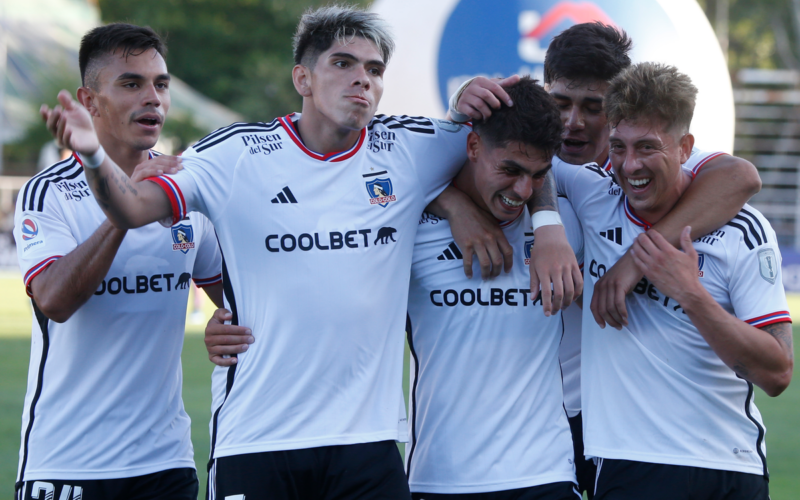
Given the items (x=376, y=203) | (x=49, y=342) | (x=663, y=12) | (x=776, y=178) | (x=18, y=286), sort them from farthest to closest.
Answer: (x=776, y=178), (x=18, y=286), (x=663, y=12), (x=49, y=342), (x=376, y=203)

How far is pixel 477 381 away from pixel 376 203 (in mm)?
805

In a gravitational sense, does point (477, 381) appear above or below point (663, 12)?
below

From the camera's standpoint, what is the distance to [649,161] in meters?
3.27

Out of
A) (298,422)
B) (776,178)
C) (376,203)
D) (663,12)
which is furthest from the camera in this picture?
(776,178)

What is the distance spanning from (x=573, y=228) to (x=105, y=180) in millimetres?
1895

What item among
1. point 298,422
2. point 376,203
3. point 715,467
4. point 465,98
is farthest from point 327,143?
point 715,467

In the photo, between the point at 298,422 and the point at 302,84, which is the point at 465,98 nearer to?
the point at 302,84

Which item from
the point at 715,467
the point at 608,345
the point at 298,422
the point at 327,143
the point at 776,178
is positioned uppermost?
the point at 776,178

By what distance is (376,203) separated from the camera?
339 centimetres

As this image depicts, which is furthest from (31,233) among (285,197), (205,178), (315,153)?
(315,153)

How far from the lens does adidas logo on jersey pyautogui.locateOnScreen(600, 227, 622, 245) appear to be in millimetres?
3508

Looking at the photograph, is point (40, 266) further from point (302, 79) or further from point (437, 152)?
point (437, 152)

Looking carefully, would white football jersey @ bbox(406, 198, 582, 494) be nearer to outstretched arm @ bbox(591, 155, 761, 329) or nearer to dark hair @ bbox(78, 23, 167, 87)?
outstretched arm @ bbox(591, 155, 761, 329)

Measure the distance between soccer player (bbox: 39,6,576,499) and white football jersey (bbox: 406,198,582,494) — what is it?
17cm
